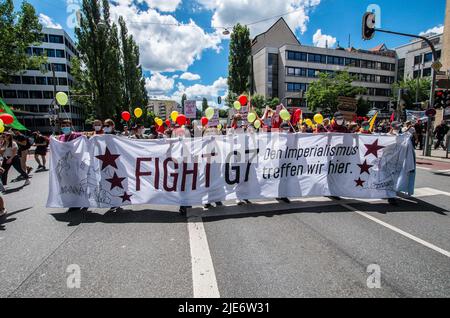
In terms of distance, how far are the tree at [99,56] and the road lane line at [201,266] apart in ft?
99.0

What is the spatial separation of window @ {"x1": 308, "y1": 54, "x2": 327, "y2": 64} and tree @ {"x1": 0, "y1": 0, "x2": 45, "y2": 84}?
160ft

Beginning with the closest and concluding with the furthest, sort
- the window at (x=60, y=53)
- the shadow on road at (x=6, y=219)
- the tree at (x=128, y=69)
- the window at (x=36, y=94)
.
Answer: the shadow on road at (x=6, y=219), the tree at (x=128, y=69), the window at (x=36, y=94), the window at (x=60, y=53)

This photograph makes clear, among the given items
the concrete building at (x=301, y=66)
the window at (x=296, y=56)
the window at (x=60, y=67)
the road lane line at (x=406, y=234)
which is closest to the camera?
the road lane line at (x=406, y=234)

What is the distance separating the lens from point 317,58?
57000 mm

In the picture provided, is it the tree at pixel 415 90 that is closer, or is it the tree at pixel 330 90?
the tree at pixel 330 90

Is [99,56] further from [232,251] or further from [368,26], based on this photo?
[232,251]

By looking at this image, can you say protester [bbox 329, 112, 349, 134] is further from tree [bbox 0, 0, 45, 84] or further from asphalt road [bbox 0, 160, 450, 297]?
tree [bbox 0, 0, 45, 84]

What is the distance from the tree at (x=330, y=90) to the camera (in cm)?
4209

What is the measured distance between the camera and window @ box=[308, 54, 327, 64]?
56.4m

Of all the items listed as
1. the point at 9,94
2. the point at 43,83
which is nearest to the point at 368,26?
the point at 43,83

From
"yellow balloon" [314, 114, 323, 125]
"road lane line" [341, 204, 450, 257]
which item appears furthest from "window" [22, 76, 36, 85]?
"road lane line" [341, 204, 450, 257]

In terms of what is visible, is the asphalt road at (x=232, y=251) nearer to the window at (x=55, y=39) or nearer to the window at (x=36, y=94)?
the window at (x=36, y=94)

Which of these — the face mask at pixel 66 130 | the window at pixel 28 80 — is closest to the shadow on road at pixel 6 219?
the face mask at pixel 66 130
